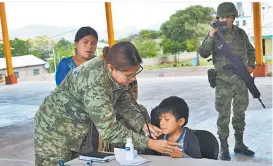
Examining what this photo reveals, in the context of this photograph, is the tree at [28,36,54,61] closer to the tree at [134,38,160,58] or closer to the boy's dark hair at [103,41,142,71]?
the tree at [134,38,160,58]

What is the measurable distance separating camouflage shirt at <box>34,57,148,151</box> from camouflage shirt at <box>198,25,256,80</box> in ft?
5.10

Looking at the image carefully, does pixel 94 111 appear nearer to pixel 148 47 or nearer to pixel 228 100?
pixel 228 100

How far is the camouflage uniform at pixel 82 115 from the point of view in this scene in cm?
182

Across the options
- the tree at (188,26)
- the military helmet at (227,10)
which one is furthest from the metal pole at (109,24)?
the military helmet at (227,10)

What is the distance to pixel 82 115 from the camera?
6.50 ft

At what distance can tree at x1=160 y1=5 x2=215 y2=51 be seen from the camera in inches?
601

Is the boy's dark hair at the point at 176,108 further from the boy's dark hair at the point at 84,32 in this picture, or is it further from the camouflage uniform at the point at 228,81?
the camouflage uniform at the point at 228,81

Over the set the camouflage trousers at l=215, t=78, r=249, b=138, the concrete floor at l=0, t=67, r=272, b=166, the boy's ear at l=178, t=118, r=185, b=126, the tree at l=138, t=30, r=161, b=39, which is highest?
the tree at l=138, t=30, r=161, b=39

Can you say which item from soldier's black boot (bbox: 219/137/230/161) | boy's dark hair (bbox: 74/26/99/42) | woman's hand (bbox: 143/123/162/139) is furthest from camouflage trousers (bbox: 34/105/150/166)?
soldier's black boot (bbox: 219/137/230/161)

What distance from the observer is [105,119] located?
5.97 feet

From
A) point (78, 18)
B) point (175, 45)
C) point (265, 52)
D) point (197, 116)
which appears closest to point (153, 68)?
point (175, 45)

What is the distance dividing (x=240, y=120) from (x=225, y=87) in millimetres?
371

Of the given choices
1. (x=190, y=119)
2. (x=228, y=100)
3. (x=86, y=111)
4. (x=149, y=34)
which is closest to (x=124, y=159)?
(x=86, y=111)

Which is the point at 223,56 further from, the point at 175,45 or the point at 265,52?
the point at 175,45
